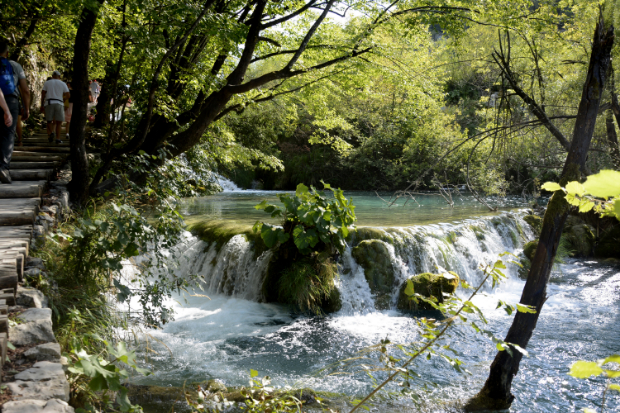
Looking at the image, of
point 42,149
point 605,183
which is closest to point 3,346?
point 605,183

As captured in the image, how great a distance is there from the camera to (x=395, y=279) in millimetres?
8742

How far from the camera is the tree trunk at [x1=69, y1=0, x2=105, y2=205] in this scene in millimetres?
5941

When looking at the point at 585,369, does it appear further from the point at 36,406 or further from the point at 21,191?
the point at 21,191

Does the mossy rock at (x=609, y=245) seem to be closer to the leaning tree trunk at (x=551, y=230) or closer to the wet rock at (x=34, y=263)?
the leaning tree trunk at (x=551, y=230)

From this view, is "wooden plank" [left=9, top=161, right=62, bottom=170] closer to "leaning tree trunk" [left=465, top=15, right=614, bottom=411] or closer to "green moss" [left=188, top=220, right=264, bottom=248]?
Answer: "green moss" [left=188, top=220, right=264, bottom=248]

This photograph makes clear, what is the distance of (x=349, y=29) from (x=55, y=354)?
261 inches

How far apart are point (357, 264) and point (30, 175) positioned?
5.98 meters

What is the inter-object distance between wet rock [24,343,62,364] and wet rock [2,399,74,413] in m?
0.60

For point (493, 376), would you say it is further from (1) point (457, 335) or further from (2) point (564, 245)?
(2) point (564, 245)

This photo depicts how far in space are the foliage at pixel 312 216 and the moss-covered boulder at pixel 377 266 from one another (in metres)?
2.08

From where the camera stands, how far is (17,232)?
14.7ft

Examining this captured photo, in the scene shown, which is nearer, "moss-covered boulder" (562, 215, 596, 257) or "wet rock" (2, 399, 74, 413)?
"wet rock" (2, 399, 74, 413)

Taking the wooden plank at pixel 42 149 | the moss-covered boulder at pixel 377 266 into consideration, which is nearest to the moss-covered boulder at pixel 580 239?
A: the moss-covered boulder at pixel 377 266

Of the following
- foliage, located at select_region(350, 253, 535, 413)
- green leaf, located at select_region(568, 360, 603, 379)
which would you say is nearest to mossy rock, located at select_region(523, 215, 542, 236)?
foliage, located at select_region(350, 253, 535, 413)
